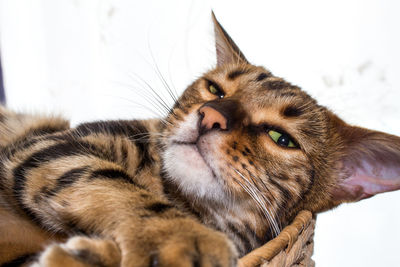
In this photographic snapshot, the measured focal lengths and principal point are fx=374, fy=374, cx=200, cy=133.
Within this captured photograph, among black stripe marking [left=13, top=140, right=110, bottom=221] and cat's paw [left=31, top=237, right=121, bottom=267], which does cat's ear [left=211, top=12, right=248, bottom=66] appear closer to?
black stripe marking [left=13, top=140, right=110, bottom=221]

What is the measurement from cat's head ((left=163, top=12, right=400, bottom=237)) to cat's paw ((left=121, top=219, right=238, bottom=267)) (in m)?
0.22

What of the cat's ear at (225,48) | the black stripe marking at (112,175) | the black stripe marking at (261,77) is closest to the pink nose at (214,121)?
the black stripe marking at (112,175)

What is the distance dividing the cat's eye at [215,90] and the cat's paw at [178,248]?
1.85ft

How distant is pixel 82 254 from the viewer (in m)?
0.63

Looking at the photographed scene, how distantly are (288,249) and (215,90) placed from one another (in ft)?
1.79

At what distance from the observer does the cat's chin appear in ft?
2.95

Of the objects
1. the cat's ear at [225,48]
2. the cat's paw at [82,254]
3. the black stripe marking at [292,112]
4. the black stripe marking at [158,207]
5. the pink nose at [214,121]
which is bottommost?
the cat's paw at [82,254]

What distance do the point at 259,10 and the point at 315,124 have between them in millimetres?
880

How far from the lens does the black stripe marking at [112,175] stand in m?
0.86

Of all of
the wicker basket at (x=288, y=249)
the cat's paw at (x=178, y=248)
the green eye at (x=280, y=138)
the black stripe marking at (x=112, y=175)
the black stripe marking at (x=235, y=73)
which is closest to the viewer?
the cat's paw at (x=178, y=248)

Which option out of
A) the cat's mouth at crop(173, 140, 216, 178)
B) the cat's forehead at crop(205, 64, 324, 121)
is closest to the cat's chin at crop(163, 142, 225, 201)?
the cat's mouth at crop(173, 140, 216, 178)

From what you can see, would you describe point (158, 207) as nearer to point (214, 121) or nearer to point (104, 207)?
point (104, 207)

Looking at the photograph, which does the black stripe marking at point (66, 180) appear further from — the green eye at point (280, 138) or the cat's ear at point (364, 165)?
the cat's ear at point (364, 165)

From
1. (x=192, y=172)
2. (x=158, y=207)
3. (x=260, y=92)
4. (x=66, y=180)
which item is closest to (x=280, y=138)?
(x=260, y=92)
